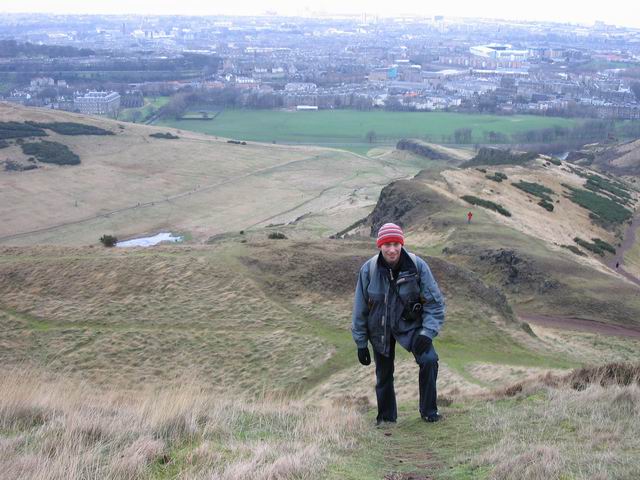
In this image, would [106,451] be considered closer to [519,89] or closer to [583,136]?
[583,136]

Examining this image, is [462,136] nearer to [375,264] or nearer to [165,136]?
[165,136]

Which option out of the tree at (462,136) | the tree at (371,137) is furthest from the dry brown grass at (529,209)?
the tree at (462,136)

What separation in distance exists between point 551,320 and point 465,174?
26.1 meters

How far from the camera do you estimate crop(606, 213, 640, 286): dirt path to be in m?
39.2

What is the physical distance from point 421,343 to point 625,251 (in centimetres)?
4108

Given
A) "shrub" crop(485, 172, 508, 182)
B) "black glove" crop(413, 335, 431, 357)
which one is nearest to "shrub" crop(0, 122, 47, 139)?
"shrub" crop(485, 172, 508, 182)

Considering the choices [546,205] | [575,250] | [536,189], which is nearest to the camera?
[575,250]

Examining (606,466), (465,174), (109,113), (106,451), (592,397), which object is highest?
(606,466)

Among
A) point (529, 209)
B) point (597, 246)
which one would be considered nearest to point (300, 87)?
point (529, 209)

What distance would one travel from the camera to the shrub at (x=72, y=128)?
295 feet

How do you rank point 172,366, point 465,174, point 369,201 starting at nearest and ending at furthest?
1. point 172,366
2. point 465,174
3. point 369,201

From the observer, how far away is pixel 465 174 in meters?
52.1

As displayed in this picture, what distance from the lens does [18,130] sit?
8581cm

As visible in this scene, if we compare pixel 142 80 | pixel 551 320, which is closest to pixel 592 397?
pixel 551 320
